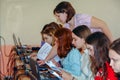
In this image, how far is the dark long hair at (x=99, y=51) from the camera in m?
1.74

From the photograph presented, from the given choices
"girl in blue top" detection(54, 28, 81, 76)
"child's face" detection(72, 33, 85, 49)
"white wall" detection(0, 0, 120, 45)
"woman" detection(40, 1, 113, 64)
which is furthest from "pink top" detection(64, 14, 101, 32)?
"white wall" detection(0, 0, 120, 45)

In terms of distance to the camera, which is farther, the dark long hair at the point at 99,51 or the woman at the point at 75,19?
the woman at the point at 75,19

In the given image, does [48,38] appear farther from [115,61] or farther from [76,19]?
[115,61]

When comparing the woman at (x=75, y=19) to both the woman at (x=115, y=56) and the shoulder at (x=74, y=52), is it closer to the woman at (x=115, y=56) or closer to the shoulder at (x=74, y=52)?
the shoulder at (x=74, y=52)

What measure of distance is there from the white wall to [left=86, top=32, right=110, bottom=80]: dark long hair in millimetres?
2248

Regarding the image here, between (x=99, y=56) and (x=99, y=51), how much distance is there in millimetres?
33

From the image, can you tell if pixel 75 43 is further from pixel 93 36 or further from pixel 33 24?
pixel 33 24

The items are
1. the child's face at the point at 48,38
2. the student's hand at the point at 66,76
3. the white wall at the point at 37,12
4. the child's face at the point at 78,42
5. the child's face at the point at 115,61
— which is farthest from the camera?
the white wall at the point at 37,12

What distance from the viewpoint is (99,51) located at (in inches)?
69.6

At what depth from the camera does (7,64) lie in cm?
404

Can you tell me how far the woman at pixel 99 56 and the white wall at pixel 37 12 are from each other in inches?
88.5

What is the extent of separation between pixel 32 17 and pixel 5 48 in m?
0.60

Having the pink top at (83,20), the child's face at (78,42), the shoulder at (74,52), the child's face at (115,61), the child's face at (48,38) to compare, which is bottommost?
the child's face at (48,38)

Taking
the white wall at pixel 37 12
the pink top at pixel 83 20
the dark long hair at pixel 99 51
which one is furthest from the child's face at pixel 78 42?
the white wall at pixel 37 12
